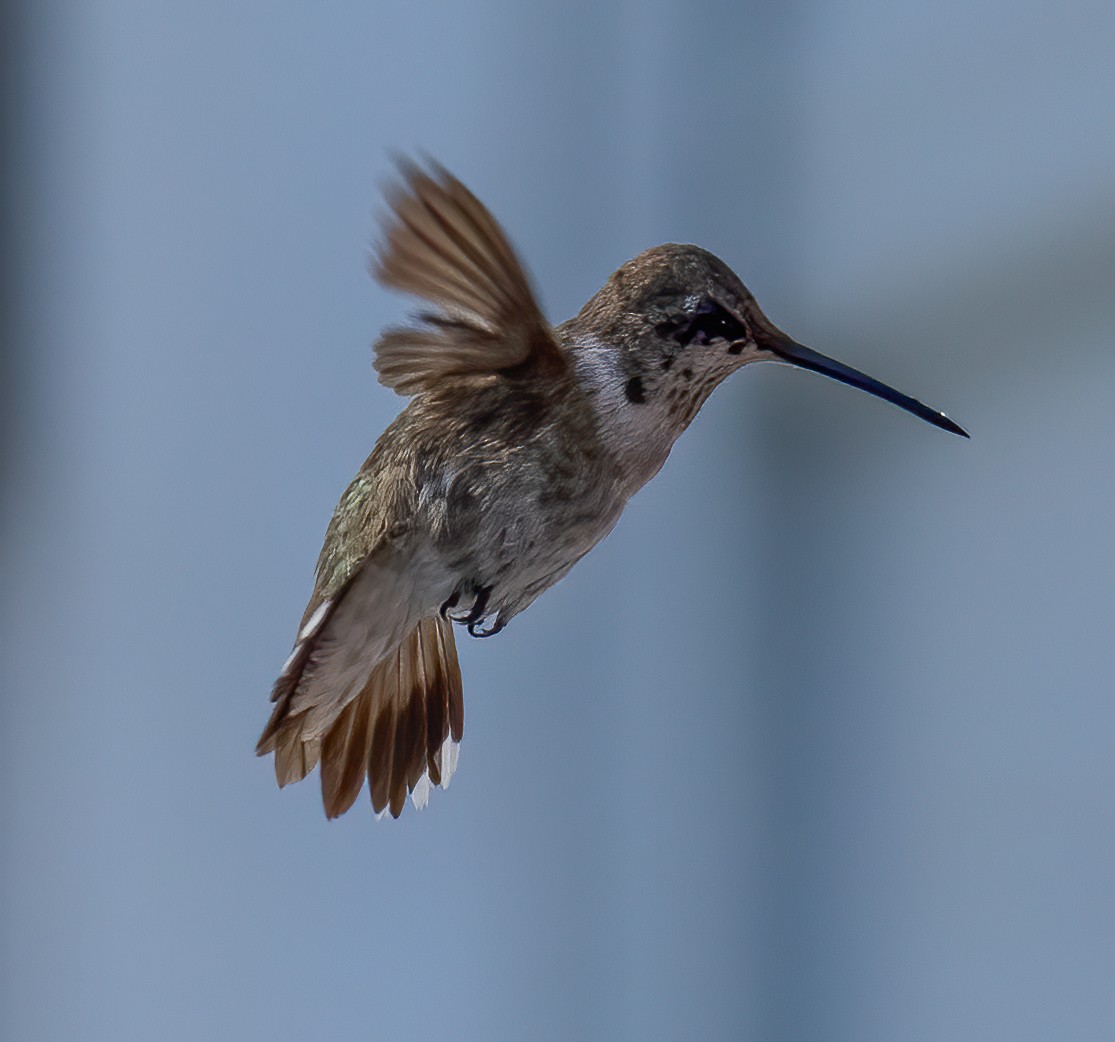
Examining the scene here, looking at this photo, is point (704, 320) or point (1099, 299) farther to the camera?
point (1099, 299)

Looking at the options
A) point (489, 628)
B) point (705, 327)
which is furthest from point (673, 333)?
point (489, 628)

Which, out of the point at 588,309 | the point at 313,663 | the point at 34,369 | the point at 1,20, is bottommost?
the point at 313,663

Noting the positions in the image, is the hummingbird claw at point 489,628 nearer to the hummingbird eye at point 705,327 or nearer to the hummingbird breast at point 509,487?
the hummingbird breast at point 509,487

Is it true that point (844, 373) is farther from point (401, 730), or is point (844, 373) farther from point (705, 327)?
point (401, 730)

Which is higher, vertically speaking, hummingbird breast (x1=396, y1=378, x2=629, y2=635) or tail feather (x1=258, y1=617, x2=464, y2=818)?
hummingbird breast (x1=396, y1=378, x2=629, y2=635)

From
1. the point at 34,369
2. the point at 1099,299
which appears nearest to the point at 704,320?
the point at 1099,299

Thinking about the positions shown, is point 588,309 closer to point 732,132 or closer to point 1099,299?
point 1099,299

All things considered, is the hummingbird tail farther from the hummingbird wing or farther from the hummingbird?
the hummingbird wing

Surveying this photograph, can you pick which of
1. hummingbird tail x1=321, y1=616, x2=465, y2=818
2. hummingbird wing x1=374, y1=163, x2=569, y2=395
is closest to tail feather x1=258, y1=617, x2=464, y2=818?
hummingbird tail x1=321, y1=616, x2=465, y2=818
